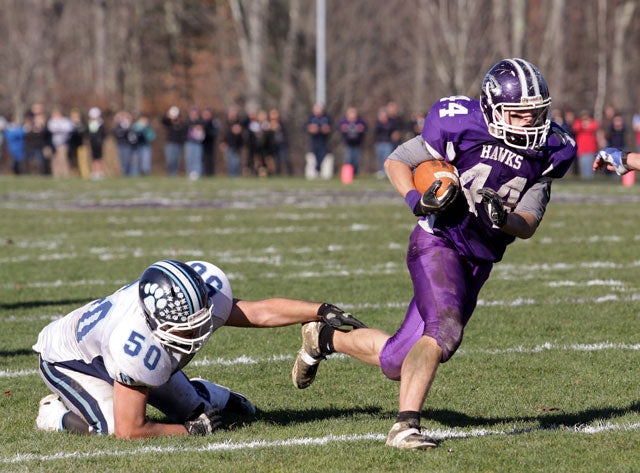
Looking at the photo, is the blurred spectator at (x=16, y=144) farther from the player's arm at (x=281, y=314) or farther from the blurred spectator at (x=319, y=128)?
the player's arm at (x=281, y=314)

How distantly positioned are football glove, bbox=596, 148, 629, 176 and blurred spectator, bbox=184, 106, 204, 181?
20.3 metres

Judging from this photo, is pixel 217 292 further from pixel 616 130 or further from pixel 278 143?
pixel 616 130

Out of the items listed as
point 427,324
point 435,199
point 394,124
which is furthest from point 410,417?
point 394,124

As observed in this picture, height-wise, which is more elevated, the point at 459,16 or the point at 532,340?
the point at 459,16

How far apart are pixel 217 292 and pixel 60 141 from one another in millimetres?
22098

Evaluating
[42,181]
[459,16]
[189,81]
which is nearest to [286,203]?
[42,181]

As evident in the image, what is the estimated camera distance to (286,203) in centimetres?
1658

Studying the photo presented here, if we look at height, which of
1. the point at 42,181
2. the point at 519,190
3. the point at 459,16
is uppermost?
the point at 459,16

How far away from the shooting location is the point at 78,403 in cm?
497

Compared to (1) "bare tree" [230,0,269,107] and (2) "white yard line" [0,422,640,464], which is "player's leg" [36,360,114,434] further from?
(1) "bare tree" [230,0,269,107]

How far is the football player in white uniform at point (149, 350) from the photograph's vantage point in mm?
4527

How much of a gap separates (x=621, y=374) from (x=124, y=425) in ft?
8.22

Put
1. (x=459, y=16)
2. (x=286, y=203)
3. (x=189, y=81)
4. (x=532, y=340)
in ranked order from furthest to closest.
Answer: (x=189, y=81)
(x=459, y=16)
(x=286, y=203)
(x=532, y=340)

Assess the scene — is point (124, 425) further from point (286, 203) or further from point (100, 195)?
point (100, 195)
